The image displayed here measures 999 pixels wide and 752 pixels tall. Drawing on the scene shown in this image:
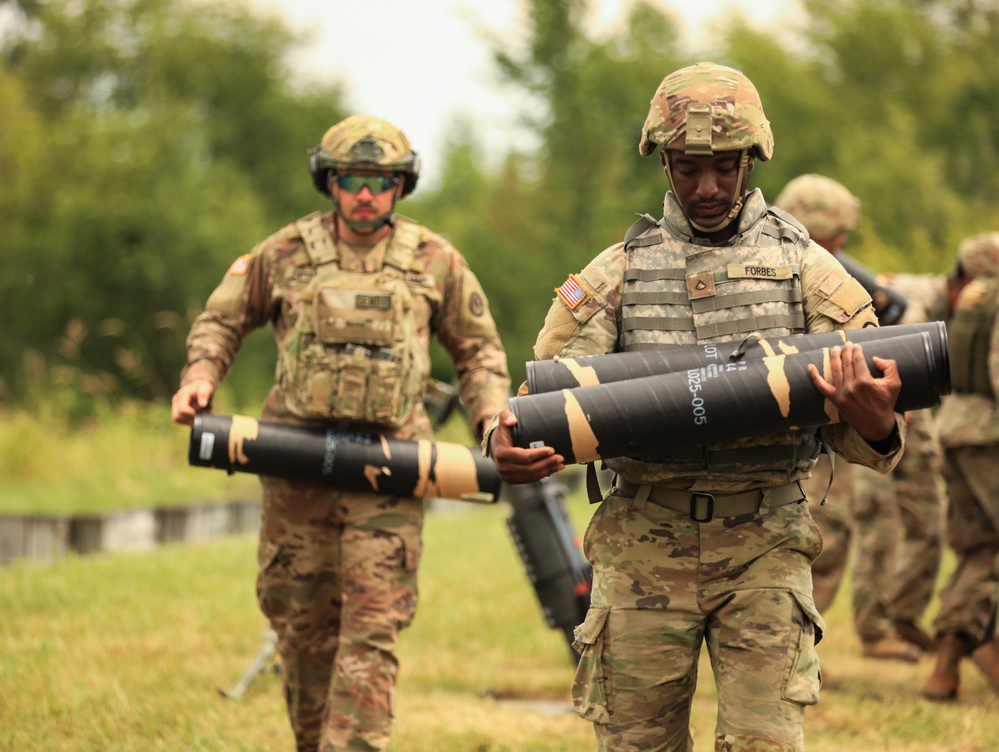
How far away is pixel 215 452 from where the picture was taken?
235 inches

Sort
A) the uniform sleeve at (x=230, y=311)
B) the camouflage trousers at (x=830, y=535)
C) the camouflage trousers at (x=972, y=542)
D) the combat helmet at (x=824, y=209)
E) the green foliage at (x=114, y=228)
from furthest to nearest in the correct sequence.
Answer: the green foliage at (x=114, y=228) < the camouflage trousers at (x=830, y=535) < the combat helmet at (x=824, y=209) < the camouflage trousers at (x=972, y=542) < the uniform sleeve at (x=230, y=311)

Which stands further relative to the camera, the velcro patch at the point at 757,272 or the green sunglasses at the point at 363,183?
the green sunglasses at the point at 363,183

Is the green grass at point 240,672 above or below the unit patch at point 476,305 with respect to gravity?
below

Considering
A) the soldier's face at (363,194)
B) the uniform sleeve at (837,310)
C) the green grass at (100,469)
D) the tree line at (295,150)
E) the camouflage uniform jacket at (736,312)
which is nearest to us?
the uniform sleeve at (837,310)

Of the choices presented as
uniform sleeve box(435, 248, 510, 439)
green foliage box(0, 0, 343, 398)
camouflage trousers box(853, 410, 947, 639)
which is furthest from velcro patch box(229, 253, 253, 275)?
green foliage box(0, 0, 343, 398)

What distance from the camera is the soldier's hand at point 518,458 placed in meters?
4.19

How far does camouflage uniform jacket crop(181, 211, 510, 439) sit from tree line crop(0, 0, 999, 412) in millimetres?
9925

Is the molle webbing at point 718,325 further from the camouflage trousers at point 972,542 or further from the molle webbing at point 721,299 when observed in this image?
the camouflage trousers at point 972,542

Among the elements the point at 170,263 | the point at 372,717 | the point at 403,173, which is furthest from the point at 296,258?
the point at 170,263

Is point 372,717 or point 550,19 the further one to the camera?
point 550,19

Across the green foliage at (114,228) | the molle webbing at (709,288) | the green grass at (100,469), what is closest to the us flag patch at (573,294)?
the molle webbing at (709,288)

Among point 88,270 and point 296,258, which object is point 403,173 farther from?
point 88,270

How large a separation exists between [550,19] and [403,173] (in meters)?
19.3

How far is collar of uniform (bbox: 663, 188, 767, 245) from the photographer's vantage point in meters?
4.55
